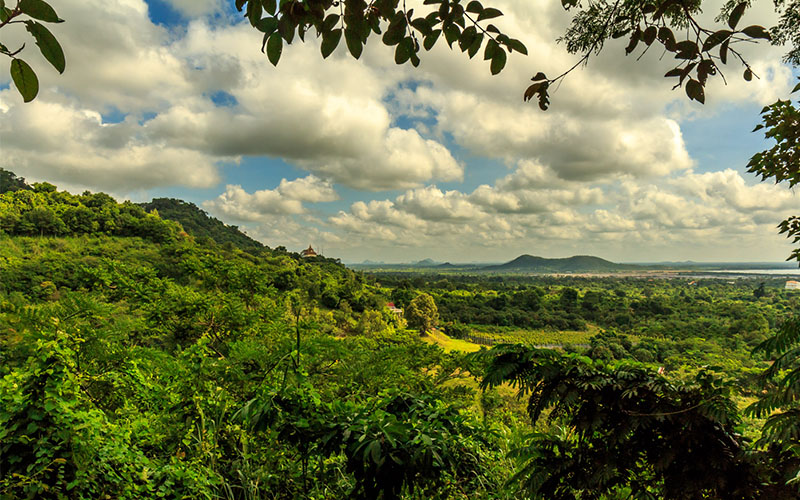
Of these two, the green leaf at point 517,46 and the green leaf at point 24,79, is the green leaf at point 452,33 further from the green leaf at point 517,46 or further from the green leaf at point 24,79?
the green leaf at point 24,79

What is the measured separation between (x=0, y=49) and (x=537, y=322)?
240ft

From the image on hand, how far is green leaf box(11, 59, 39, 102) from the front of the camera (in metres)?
0.80

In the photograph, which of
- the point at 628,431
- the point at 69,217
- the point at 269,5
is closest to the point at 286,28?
the point at 269,5

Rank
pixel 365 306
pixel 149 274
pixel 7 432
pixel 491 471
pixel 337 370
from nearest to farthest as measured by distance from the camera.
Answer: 1. pixel 7 432
2. pixel 491 471
3. pixel 337 370
4. pixel 149 274
5. pixel 365 306

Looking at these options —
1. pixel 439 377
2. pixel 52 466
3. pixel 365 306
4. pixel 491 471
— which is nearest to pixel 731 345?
pixel 365 306

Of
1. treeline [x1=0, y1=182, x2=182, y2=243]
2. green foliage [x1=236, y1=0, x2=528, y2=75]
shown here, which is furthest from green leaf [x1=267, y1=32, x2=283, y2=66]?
treeline [x1=0, y1=182, x2=182, y2=243]

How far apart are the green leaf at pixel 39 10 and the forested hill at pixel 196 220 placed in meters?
74.5

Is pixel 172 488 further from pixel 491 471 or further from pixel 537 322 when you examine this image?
pixel 537 322

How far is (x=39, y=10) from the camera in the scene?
0.76m

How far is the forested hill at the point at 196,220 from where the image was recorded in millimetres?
73250

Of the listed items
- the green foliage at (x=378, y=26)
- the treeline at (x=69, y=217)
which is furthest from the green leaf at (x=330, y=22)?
the treeline at (x=69, y=217)

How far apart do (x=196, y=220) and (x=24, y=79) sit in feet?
295

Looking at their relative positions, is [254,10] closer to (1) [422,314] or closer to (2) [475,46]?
(2) [475,46]

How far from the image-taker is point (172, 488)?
2.23 meters
